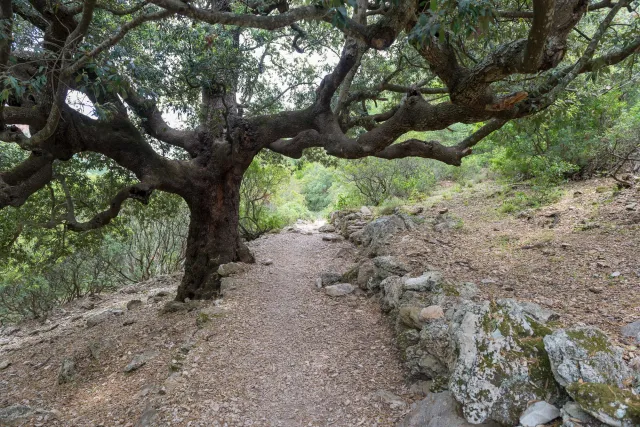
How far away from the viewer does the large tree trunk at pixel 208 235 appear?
662 cm

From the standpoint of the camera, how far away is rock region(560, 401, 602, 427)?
6.57ft

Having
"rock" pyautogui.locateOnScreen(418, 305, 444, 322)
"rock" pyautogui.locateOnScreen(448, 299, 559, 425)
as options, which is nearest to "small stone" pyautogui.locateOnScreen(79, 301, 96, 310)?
"rock" pyautogui.locateOnScreen(418, 305, 444, 322)

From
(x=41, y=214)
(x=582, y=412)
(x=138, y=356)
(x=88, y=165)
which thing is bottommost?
(x=138, y=356)

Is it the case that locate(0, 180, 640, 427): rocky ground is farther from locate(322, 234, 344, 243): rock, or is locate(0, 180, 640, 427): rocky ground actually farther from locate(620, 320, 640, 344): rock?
locate(322, 234, 344, 243): rock

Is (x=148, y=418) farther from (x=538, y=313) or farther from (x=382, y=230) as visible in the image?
(x=382, y=230)

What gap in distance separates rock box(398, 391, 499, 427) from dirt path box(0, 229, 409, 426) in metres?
0.21

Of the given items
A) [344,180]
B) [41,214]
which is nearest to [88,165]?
[41,214]

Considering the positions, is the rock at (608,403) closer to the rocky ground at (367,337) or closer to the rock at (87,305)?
the rocky ground at (367,337)

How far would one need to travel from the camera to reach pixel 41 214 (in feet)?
24.1

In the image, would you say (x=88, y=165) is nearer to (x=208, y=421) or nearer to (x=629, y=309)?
(x=208, y=421)

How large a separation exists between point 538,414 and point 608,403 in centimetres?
40

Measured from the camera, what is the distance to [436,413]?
9.15 feet

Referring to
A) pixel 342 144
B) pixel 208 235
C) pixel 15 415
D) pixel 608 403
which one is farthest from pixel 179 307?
pixel 608 403

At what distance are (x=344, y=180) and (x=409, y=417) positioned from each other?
13.2 m
